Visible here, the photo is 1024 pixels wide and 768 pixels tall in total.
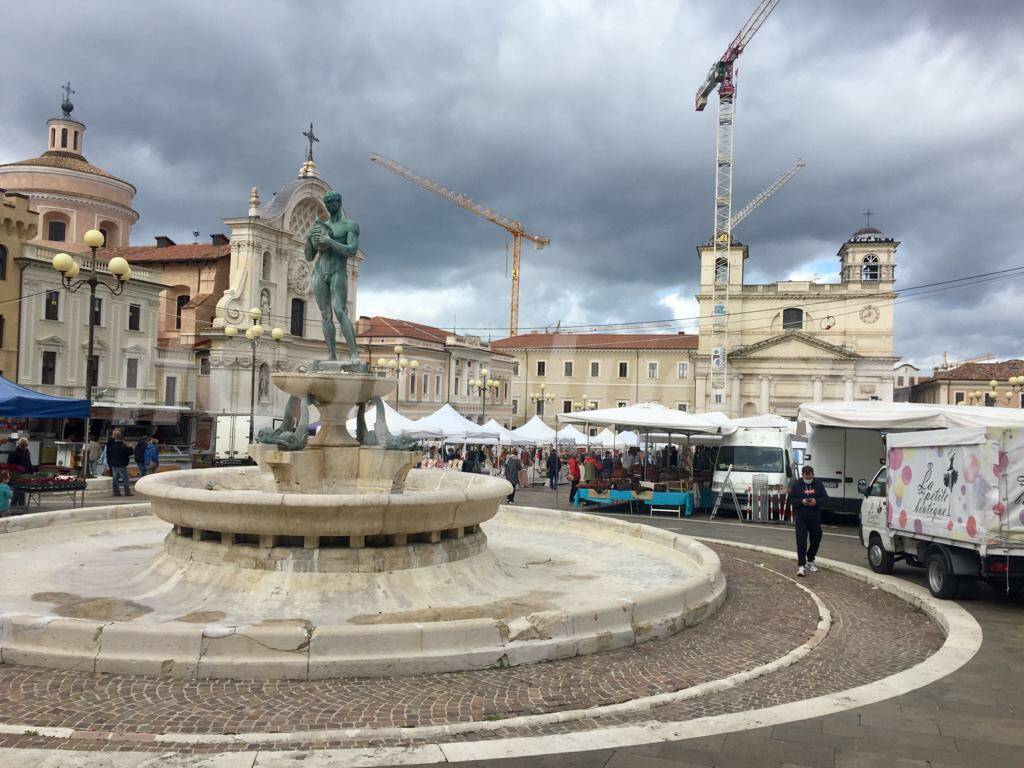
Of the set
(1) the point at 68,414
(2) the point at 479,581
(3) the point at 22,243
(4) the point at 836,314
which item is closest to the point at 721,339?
(4) the point at 836,314

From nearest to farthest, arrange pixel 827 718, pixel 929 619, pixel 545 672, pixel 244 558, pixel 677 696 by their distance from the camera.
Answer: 1. pixel 827 718
2. pixel 677 696
3. pixel 545 672
4. pixel 244 558
5. pixel 929 619

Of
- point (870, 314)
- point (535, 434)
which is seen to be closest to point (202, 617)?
point (535, 434)

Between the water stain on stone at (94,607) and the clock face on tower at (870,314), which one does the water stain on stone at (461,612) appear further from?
the clock face on tower at (870,314)

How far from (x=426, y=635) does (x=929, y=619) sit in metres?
6.69

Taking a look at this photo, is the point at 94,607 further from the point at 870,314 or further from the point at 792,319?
the point at 870,314

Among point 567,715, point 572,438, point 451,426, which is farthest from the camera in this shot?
point 572,438

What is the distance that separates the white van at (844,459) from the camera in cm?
2006

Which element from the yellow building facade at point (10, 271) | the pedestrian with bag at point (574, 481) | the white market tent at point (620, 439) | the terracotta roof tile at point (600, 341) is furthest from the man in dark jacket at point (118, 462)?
the terracotta roof tile at point (600, 341)

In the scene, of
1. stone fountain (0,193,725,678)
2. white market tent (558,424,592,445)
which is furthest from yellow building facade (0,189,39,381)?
stone fountain (0,193,725,678)

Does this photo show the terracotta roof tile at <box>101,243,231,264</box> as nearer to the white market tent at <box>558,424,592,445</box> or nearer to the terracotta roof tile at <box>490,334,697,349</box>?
the white market tent at <box>558,424,592,445</box>

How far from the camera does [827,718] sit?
5574 mm

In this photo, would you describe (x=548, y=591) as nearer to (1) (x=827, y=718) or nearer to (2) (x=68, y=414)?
(1) (x=827, y=718)

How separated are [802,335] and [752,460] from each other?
54.9 m

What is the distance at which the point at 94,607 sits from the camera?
7.21 metres
